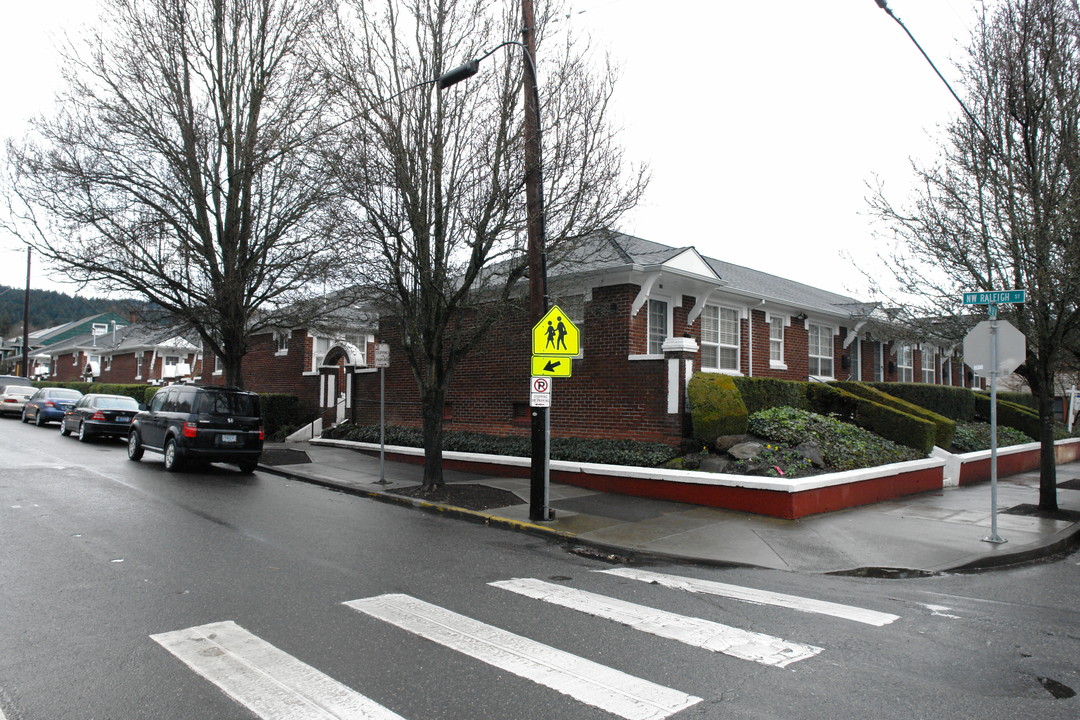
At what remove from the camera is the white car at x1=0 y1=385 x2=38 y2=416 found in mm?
29688

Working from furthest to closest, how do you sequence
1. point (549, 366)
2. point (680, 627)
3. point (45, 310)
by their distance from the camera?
point (45, 310)
point (549, 366)
point (680, 627)

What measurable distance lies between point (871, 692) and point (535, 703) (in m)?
2.04

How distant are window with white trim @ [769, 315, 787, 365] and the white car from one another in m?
30.1

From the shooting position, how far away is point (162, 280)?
15.5 meters

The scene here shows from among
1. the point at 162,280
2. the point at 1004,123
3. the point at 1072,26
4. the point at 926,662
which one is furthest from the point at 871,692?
the point at 162,280

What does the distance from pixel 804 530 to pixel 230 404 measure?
36.3ft

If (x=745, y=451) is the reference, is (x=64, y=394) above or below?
above

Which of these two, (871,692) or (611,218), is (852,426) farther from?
(871,692)

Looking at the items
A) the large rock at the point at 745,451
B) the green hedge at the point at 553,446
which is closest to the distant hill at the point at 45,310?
the green hedge at the point at 553,446

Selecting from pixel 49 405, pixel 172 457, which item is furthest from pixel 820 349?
pixel 49 405

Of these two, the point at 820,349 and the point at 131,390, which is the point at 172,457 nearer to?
the point at 820,349

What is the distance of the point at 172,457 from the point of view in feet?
46.2

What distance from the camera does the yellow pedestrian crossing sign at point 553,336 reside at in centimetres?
990

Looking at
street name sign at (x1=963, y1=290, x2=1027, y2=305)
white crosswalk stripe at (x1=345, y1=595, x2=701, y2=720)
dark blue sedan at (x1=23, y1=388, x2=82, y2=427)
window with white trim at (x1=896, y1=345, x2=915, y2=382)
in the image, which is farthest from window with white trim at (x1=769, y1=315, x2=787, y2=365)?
dark blue sedan at (x1=23, y1=388, x2=82, y2=427)
